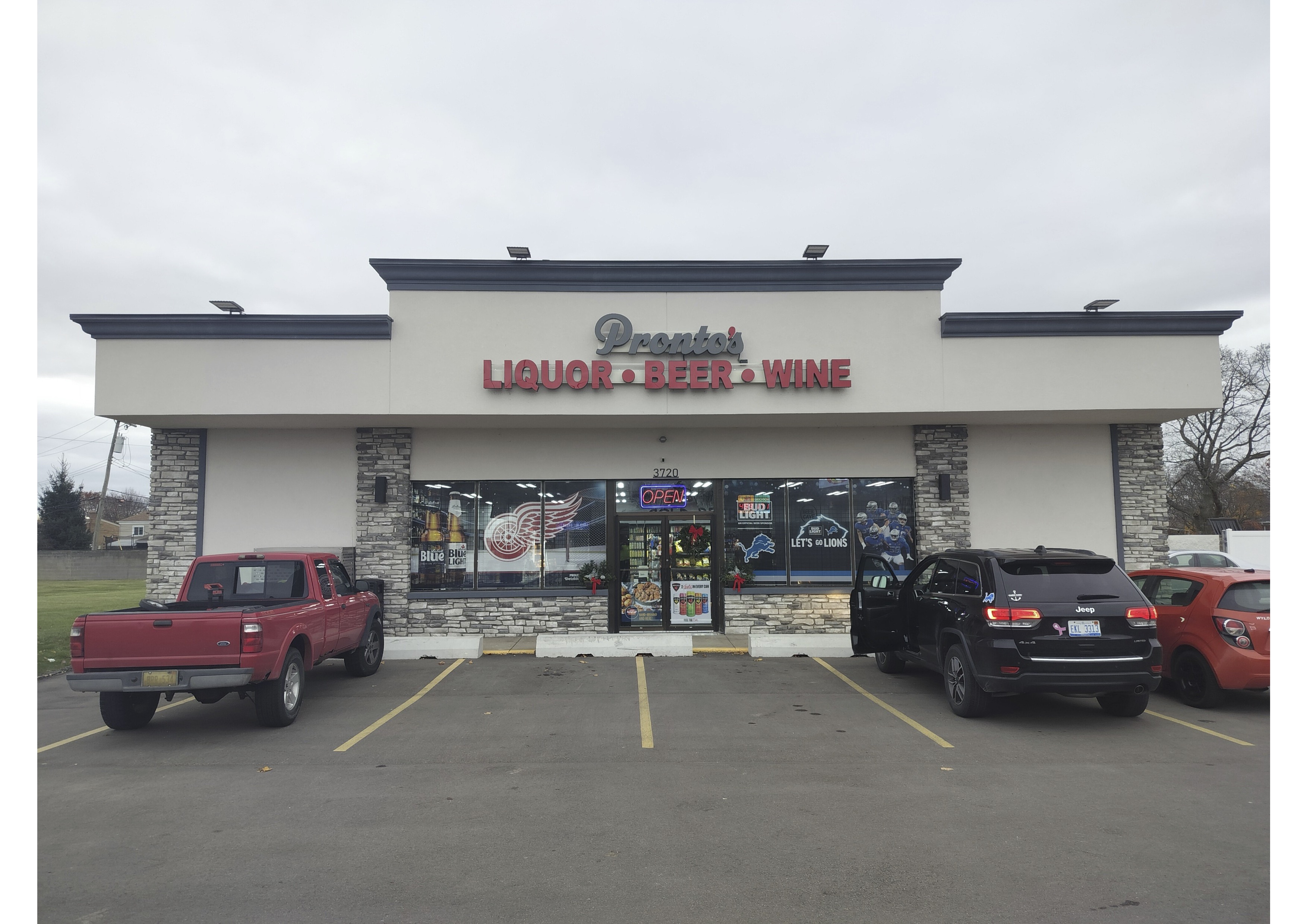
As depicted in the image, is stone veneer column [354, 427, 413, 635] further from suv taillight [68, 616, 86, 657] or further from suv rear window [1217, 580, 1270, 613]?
suv rear window [1217, 580, 1270, 613]

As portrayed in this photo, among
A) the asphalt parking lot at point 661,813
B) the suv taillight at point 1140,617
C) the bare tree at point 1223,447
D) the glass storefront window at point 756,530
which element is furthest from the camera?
the bare tree at point 1223,447

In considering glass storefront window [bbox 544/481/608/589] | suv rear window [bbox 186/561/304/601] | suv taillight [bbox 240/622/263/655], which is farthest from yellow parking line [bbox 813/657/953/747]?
suv rear window [bbox 186/561/304/601]

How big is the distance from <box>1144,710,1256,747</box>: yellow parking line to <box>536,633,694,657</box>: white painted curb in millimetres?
→ 6543

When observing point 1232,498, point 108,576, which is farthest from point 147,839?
point 1232,498

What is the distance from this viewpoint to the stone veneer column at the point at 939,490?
14664mm

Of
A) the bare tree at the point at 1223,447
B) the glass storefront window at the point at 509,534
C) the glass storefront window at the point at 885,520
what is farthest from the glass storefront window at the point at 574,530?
the bare tree at the point at 1223,447

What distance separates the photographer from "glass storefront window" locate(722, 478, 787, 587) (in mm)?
14734

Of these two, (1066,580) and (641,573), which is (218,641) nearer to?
(641,573)

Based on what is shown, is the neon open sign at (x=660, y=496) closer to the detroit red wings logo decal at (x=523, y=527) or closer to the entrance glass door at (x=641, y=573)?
the entrance glass door at (x=641, y=573)

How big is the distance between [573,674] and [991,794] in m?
6.39

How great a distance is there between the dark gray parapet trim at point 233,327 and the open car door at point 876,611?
9.14m

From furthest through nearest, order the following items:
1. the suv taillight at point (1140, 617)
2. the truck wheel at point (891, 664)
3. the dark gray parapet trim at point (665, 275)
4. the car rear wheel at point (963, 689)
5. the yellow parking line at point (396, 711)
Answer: the dark gray parapet trim at point (665, 275) → the truck wheel at point (891, 664) → the car rear wheel at point (963, 689) → the suv taillight at point (1140, 617) → the yellow parking line at point (396, 711)

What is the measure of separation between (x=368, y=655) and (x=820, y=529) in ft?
28.2

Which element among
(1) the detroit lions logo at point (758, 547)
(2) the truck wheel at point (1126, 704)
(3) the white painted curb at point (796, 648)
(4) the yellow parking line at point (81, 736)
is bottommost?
(3) the white painted curb at point (796, 648)
